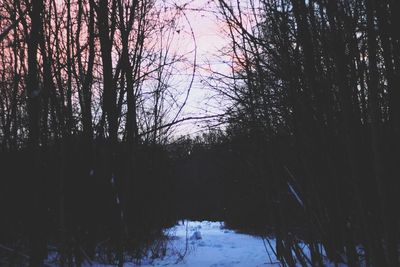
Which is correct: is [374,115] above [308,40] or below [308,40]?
below

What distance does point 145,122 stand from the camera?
1834 cm

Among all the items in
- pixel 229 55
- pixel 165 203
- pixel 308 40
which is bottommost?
pixel 165 203

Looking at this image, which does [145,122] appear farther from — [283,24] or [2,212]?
[283,24]

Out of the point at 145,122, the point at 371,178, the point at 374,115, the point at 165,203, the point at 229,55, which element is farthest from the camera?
the point at 165,203

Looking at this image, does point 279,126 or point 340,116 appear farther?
point 279,126

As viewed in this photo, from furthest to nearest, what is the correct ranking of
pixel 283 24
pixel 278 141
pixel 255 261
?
pixel 255 261 → pixel 278 141 → pixel 283 24

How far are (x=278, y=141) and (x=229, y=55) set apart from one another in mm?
3374

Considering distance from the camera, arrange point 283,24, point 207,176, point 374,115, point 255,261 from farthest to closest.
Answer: point 207,176
point 255,261
point 283,24
point 374,115

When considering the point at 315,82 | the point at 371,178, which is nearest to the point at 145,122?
the point at 371,178

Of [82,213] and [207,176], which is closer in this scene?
[82,213]

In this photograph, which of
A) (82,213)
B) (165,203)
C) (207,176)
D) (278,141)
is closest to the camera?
(278,141)

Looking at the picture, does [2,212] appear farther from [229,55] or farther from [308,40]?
[308,40]

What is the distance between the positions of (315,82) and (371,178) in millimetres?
2261

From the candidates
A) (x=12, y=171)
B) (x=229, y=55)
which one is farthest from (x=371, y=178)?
(x=12, y=171)
